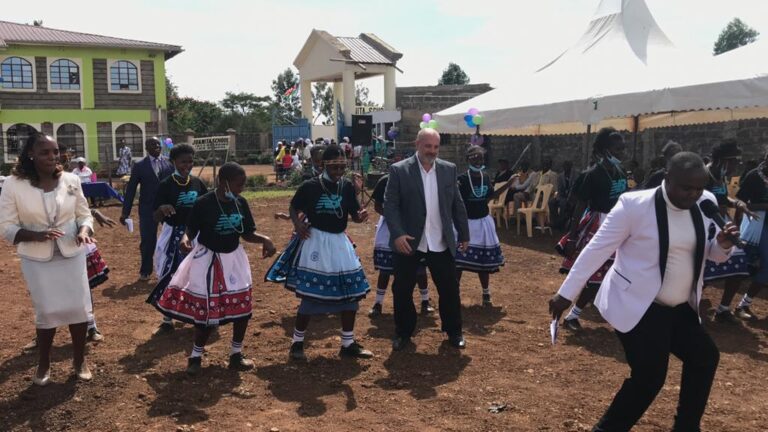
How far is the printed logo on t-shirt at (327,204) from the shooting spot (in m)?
5.24

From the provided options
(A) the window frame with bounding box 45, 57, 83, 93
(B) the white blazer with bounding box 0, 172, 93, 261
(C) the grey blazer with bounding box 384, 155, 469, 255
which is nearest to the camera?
(B) the white blazer with bounding box 0, 172, 93, 261

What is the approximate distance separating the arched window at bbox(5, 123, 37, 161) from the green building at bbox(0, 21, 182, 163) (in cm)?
5

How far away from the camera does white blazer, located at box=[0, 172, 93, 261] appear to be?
4449 millimetres

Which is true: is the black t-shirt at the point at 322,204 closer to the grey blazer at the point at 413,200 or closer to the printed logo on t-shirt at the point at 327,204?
the printed logo on t-shirt at the point at 327,204

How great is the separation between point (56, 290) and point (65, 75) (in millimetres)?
30258

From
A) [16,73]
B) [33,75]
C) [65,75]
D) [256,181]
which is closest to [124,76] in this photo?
[65,75]

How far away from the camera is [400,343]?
5641 mm

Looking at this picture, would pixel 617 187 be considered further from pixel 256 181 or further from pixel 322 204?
pixel 256 181

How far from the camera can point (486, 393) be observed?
466 centimetres

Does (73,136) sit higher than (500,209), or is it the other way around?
(73,136)

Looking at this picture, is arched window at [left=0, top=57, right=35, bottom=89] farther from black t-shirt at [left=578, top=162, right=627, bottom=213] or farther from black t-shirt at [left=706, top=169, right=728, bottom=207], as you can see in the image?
black t-shirt at [left=706, top=169, right=728, bottom=207]

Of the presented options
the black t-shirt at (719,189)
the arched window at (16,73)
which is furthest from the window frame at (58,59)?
the black t-shirt at (719,189)

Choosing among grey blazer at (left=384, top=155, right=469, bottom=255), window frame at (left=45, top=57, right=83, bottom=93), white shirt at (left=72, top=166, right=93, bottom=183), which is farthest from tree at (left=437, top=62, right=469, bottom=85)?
grey blazer at (left=384, top=155, right=469, bottom=255)

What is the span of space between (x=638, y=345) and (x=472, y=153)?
3.94 meters
